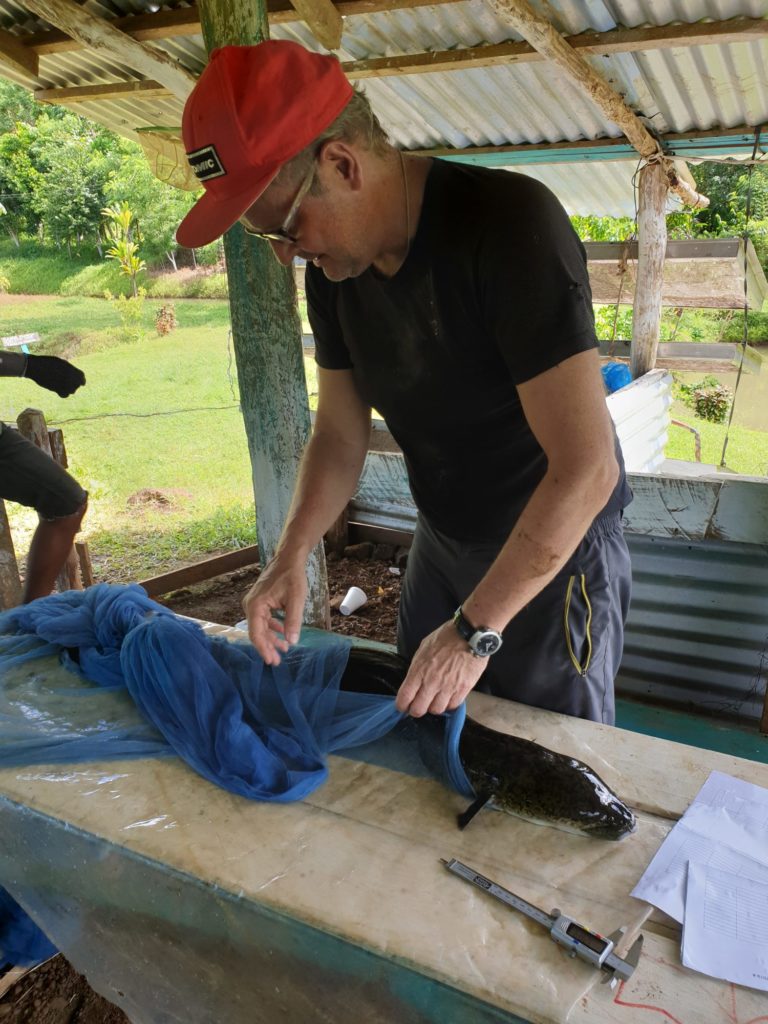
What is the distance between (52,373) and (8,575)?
116cm

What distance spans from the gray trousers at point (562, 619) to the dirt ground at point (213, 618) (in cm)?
172

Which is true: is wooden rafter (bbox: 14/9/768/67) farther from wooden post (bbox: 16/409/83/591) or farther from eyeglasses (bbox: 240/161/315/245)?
eyeglasses (bbox: 240/161/315/245)

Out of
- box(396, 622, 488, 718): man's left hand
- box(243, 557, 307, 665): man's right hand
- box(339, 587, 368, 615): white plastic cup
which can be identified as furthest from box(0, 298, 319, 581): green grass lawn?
box(396, 622, 488, 718): man's left hand

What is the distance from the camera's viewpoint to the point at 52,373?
3900mm

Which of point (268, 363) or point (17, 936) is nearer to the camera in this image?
point (17, 936)

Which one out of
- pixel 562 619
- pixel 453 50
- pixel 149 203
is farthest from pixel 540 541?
pixel 149 203

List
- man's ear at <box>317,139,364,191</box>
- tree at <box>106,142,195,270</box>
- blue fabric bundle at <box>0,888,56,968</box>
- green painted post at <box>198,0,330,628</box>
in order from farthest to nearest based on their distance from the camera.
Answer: tree at <box>106,142,195,270</box>, green painted post at <box>198,0,330,628</box>, blue fabric bundle at <box>0,888,56,968</box>, man's ear at <box>317,139,364,191</box>

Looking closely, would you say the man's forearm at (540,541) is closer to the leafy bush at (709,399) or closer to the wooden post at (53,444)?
the wooden post at (53,444)

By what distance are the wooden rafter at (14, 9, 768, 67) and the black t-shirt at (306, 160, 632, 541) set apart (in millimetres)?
2728

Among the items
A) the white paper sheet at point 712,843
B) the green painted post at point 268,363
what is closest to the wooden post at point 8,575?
the green painted post at point 268,363

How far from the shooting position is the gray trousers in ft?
6.40

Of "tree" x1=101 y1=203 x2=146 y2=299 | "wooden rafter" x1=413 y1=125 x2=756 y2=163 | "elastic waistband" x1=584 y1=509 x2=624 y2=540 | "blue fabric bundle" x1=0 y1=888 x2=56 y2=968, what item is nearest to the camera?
"elastic waistband" x1=584 y1=509 x2=624 y2=540

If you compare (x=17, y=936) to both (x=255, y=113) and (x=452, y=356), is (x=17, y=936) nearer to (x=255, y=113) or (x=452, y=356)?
(x=452, y=356)

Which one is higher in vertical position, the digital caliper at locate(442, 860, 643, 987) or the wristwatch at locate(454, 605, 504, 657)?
the wristwatch at locate(454, 605, 504, 657)
